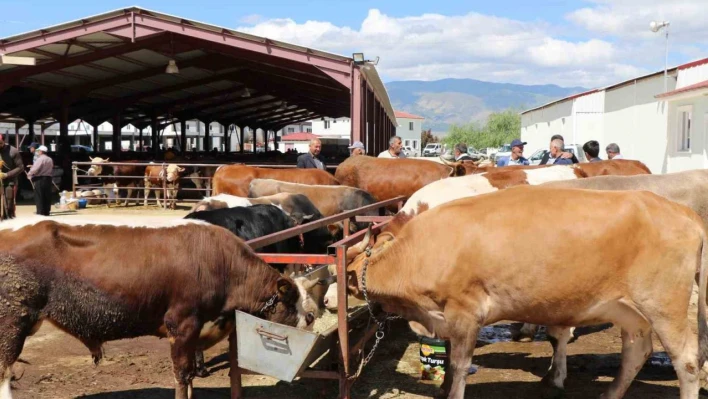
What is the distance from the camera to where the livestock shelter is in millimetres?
16328

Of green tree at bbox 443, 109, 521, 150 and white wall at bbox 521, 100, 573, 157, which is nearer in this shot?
white wall at bbox 521, 100, 573, 157

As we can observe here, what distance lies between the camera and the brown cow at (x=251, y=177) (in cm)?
1179

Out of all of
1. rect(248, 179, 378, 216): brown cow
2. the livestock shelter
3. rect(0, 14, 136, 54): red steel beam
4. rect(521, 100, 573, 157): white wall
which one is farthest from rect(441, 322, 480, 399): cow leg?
rect(521, 100, 573, 157): white wall

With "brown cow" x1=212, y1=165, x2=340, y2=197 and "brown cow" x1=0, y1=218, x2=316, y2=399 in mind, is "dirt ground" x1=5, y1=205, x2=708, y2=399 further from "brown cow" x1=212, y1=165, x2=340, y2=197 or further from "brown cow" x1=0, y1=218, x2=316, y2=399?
"brown cow" x1=212, y1=165, x2=340, y2=197

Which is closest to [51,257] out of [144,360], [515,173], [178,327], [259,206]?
[178,327]

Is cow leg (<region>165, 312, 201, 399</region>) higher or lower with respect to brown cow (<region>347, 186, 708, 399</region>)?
lower

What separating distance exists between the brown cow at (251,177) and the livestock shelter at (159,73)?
3284 millimetres

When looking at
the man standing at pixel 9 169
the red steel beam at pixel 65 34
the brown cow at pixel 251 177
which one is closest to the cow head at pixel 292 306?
the brown cow at pixel 251 177

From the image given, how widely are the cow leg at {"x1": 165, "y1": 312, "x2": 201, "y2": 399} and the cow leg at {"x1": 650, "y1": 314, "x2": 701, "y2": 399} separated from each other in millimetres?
3074

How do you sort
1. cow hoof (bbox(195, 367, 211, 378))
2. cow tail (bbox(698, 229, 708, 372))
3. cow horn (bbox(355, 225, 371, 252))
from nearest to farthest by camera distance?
cow tail (bbox(698, 229, 708, 372)) → cow horn (bbox(355, 225, 371, 252)) → cow hoof (bbox(195, 367, 211, 378))

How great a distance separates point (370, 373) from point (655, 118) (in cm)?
2258

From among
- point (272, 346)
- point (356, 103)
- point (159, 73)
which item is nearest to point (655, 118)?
point (356, 103)

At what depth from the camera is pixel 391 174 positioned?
37.1 ft

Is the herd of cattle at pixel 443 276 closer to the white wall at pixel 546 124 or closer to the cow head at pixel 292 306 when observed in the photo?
the cow head at pixel 292 306
